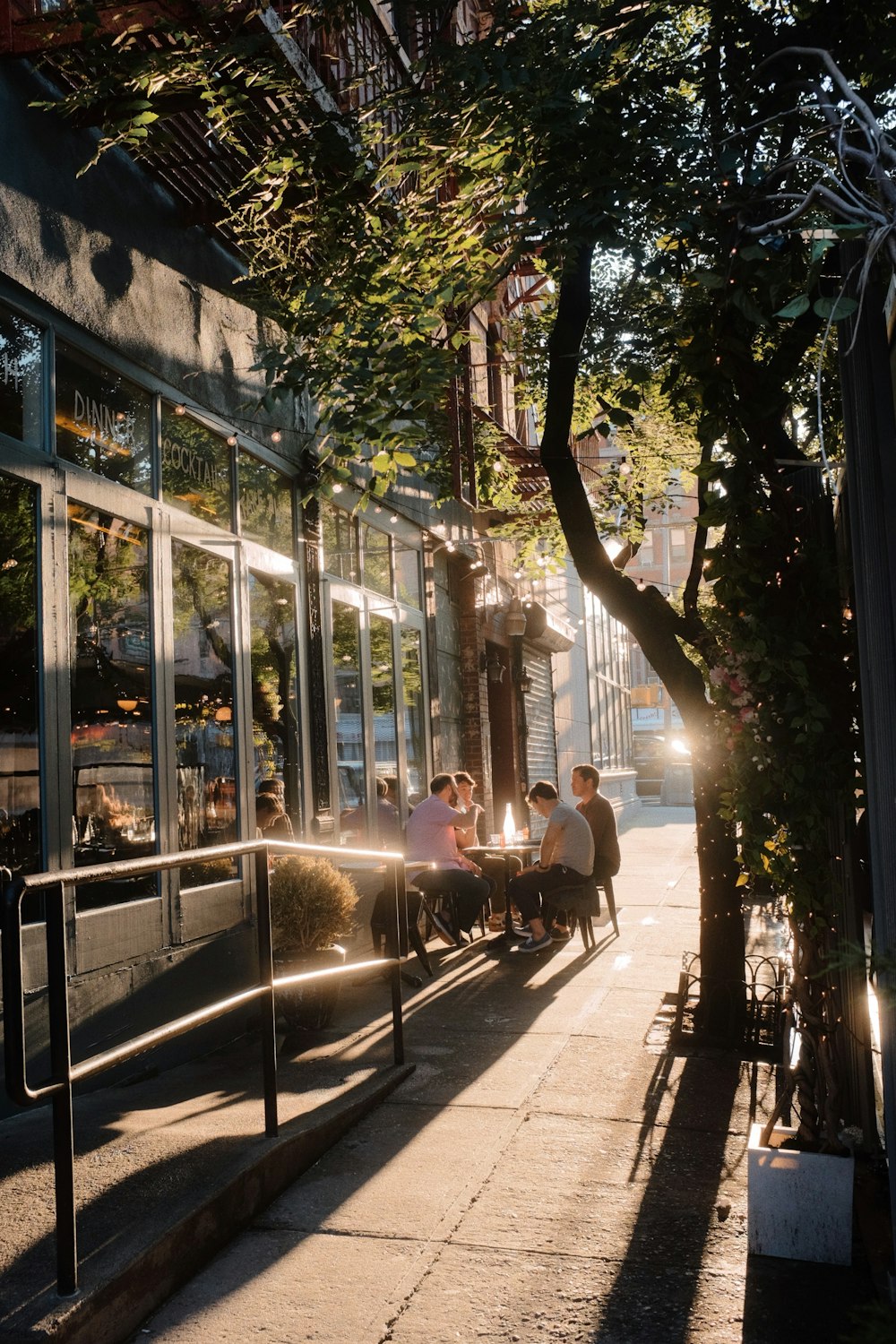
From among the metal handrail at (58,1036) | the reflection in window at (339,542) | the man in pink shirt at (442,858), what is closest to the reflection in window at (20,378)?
the metal handrail at (58,1036)

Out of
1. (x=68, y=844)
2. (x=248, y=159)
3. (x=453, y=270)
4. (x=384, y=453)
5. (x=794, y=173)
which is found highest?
(x=248, y=159)

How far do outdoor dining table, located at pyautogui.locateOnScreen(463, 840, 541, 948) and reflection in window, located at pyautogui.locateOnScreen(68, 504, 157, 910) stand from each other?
15.3 feet

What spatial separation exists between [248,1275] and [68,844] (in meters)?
2.99

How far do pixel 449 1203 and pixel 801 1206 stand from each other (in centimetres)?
133

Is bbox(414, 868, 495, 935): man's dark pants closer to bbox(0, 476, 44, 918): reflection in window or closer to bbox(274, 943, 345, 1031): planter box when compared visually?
bbox(274, 943, 345, 1031): planter box

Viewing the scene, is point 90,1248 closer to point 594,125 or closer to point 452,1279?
point 452,1279

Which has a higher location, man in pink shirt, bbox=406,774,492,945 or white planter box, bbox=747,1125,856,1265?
man in pink shirt, bbox=406,774,492,945

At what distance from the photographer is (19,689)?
623 centimetres

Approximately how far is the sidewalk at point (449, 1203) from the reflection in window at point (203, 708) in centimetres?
164

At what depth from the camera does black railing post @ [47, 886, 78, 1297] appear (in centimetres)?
330

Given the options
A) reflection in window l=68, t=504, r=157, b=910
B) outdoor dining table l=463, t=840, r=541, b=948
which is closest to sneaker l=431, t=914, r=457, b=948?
outdoor dining table l=463, t=840, r=541, b=948

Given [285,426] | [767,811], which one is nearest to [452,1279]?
[767,811]

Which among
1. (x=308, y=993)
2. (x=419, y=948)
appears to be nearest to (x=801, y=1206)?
(x=308, y=993)

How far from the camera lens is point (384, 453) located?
20.1 ft
